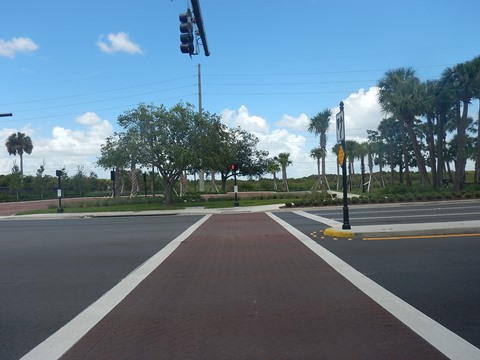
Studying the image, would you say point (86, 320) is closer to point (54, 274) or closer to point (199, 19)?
point (54, 274)

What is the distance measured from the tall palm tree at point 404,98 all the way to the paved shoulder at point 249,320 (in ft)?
106

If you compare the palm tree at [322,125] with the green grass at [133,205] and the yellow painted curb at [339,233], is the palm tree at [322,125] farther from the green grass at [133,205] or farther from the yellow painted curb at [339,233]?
the yellow painted curb at [339,233]

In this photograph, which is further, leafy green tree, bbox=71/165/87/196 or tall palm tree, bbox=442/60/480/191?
leafy green tree, bbox=71/165/87/196

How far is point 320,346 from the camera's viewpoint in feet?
15.6

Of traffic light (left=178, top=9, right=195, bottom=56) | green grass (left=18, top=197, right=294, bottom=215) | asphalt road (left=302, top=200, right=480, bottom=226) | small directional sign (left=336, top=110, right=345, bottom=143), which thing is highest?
traffic light (left=178, top=9, right=195, bottom=56)

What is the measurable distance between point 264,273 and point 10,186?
61.8 metres

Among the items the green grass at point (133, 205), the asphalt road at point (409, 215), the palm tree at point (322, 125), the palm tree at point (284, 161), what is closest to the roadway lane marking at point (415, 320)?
the asphalt road at point (409, 215)

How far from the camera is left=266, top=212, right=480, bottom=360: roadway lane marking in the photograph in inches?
182

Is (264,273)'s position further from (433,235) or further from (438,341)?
(433,235)

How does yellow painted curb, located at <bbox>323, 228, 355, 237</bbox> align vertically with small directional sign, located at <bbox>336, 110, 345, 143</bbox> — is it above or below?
below

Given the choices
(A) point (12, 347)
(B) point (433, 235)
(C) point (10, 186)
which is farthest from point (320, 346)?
(C) point (10, 186)

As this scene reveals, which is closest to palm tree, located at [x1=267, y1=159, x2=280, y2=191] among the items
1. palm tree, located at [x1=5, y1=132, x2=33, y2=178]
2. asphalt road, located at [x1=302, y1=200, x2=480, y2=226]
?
asphalt road, located at [x1=302, y1=200, x2=480, y2=226]

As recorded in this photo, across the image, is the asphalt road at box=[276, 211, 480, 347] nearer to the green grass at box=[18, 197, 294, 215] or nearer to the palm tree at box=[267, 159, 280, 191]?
the green grass at box=[18, 197, 294, 215]

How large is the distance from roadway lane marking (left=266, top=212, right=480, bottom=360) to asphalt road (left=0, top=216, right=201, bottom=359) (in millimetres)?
4371
